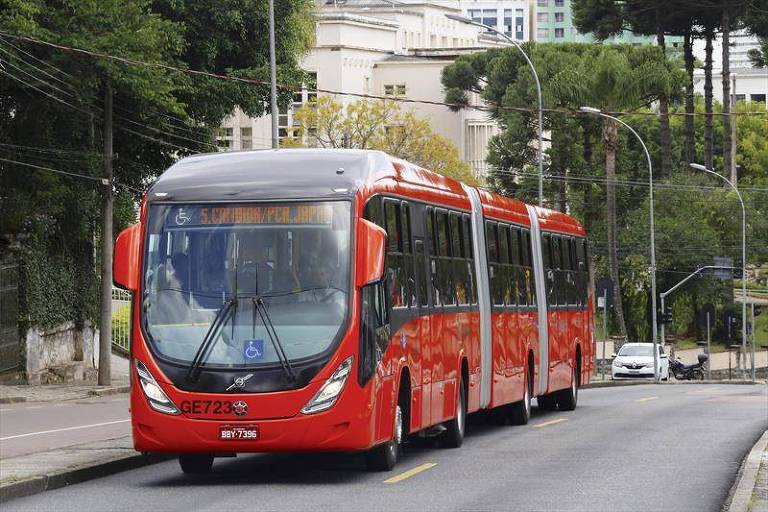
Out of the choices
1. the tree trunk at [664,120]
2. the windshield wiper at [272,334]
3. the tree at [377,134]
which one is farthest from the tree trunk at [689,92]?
the windshield wiper at [272,334]

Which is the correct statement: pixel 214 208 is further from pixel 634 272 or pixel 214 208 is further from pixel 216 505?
pixel 634 272

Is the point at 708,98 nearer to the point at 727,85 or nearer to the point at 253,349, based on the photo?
the point at 727,85

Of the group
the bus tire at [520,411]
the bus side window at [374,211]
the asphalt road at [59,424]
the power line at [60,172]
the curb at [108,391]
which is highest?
the power line at [60,172]

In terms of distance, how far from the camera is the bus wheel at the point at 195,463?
57.2 ft

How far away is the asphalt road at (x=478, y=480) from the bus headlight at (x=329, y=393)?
0.70 meters

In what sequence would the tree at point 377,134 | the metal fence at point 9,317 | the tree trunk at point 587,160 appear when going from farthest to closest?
the tree at point 377,134, the tree trunk at point 587,160, the metal fence at point 9,317

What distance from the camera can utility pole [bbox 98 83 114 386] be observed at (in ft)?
140

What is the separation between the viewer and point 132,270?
54.8 ft

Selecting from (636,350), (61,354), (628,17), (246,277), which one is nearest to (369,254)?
(246,277)

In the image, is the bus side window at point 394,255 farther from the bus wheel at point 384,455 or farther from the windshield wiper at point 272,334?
the windshield wiper at point 272,334

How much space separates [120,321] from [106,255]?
1278cm

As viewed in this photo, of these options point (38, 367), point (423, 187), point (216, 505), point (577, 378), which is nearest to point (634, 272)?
point (38, 367)

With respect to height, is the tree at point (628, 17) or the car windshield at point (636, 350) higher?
the tree at point (628, 17)

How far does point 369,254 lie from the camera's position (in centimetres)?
1656
